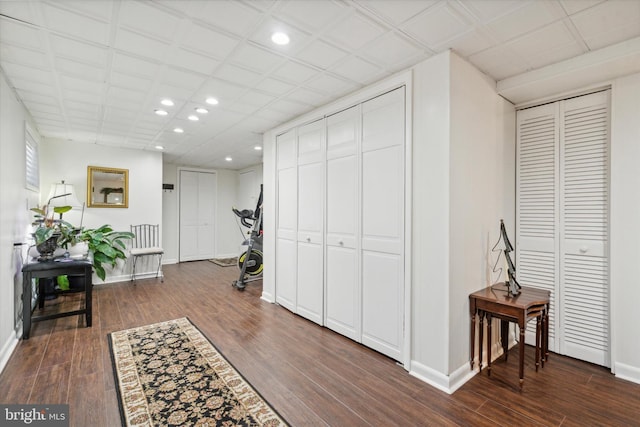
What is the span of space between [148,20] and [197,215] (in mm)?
6512

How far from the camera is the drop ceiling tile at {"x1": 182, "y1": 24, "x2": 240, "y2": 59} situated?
1992 millimetres

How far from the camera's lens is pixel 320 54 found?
7.48 feet

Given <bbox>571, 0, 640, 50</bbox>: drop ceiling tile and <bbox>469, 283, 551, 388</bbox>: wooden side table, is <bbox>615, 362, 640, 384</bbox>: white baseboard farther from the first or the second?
<bbox>571, 0, 640, 50</bbox>: drop ceiling tile

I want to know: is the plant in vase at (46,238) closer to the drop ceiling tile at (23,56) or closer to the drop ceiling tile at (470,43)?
the drop ceiling tile at (23,56)

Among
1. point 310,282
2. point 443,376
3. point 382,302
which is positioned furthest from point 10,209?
point 443,376

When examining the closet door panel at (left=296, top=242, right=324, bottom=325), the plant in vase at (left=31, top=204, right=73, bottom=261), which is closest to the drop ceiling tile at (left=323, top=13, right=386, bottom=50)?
the closet door panel at (left=296, top=242, right=324, bottom=325)

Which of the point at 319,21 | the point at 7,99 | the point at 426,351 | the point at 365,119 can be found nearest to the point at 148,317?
the point at 7,99

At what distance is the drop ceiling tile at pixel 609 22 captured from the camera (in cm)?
174

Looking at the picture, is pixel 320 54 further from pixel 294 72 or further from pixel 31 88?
pixel 31 88

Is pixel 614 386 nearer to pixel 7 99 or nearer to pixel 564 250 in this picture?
pixel 564 250

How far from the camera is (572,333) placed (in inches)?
104

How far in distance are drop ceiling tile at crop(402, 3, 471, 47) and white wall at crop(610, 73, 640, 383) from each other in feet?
5.08

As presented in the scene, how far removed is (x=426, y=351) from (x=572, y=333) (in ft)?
4.84

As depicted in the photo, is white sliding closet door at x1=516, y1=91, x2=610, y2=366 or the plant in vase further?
the plant in vase
